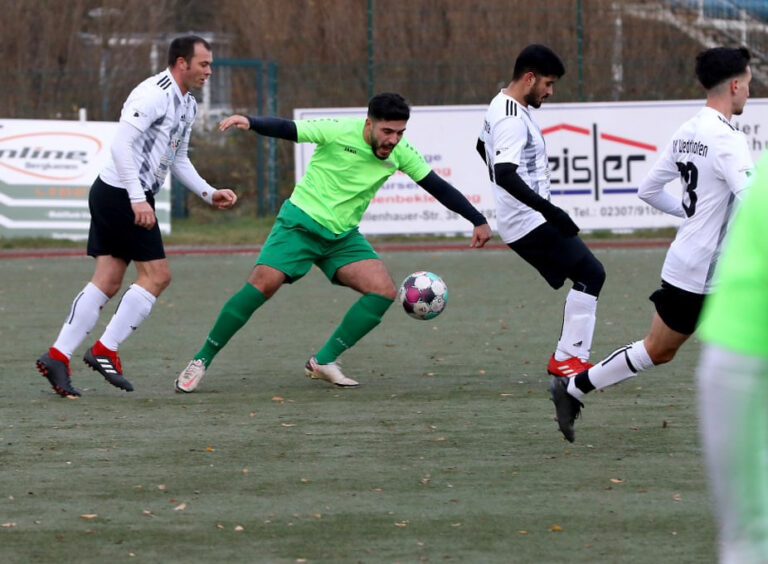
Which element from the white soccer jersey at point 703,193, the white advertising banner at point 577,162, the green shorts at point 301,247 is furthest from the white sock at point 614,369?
the white advertising banner at point 577,162

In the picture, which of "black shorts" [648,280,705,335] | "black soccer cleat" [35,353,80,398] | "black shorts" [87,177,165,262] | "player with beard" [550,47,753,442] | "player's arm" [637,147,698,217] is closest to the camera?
"player with beard" [550,47,753,442]

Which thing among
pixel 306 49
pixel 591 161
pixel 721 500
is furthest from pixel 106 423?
pixel 306 49

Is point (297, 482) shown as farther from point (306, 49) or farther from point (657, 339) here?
point (306, 49)

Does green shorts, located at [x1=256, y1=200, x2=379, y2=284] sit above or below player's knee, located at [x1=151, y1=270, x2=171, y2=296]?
above

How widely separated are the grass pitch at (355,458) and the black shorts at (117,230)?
773 millimetres

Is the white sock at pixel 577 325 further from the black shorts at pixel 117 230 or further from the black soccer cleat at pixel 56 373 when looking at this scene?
the black soccer cleat at pixel 56 373

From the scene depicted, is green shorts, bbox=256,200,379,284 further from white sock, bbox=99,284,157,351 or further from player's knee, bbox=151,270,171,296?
white sock, bbox=99,284,157,351

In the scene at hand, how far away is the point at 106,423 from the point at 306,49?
17.2m

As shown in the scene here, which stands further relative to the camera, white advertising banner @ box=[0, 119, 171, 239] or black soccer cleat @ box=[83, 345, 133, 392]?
white advertising banner @ box=[0, 119, 171, 239]

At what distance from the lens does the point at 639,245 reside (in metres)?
18.0

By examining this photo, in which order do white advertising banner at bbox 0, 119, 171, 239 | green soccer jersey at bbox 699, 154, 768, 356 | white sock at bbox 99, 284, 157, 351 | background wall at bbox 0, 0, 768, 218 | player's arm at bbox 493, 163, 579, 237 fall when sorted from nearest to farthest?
1. green soccer jersey at bbox 699, 154, 768, 356
2. player's arm at bbox 493, 163, 579, 237
3. white sock at bbox 99, 284, 157, 351
4. white advertising banner at bbox 0, 119, 171, 239
5. background wall at bbox 0, 0, 768, 218

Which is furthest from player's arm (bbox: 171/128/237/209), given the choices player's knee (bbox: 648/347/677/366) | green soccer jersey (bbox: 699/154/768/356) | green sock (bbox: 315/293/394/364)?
green soccer jersey (bbox: 699/154/768/356)

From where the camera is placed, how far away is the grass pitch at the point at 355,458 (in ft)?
15.9

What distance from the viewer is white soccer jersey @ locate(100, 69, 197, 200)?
310 inches
